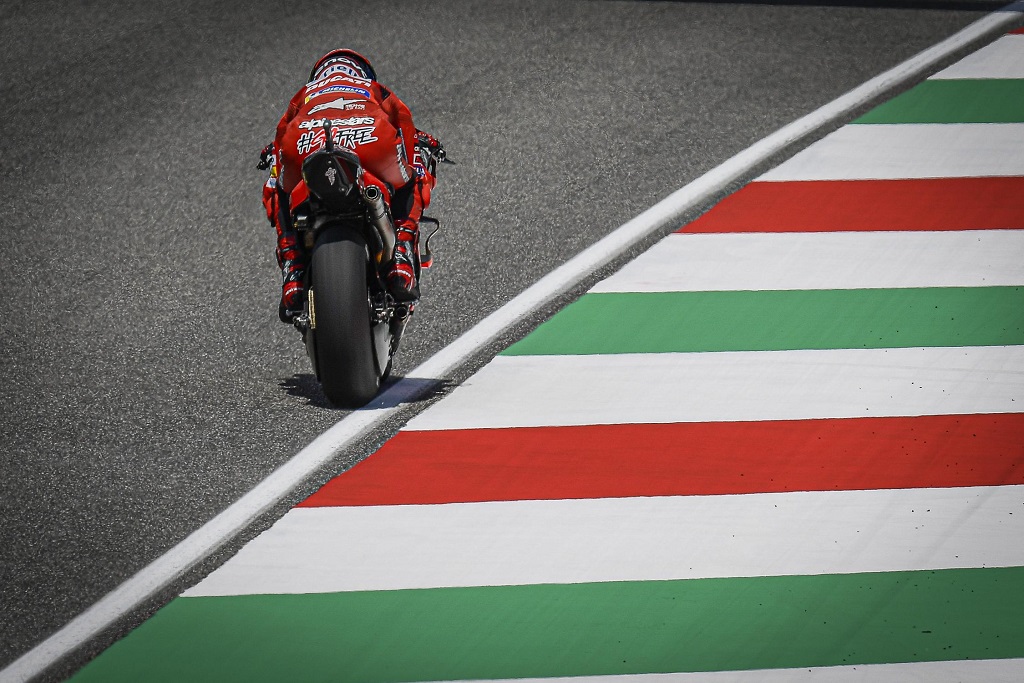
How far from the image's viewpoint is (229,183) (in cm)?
886

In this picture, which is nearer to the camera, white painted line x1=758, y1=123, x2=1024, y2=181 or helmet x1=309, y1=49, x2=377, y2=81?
helmet x1=309, y1=49, x2=377, y2=81

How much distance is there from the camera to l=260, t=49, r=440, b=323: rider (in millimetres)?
5988

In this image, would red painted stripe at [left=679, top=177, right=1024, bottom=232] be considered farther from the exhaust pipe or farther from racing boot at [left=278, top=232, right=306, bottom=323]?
racing boot at [left=278, top=232, right=306, bottom=323]

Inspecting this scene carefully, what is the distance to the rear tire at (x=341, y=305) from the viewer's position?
5.74m

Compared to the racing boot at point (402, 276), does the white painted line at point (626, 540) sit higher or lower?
lower

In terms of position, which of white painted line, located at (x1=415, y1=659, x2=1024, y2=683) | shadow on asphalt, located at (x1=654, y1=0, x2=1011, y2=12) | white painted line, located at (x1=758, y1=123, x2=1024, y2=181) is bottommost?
white painted line, located at (x1=415, y1=659, x2=1024, y2=683)

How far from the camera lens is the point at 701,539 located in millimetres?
5180

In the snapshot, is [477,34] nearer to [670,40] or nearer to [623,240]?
[670,40]

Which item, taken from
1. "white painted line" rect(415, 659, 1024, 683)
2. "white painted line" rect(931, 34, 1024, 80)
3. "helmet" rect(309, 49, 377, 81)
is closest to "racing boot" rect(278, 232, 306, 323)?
"helmet" rect(309, 49, 377, 81)

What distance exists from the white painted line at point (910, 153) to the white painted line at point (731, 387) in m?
2.31

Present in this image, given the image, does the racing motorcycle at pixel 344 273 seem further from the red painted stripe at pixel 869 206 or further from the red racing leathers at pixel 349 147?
the red painted stripe at pixel 869 206

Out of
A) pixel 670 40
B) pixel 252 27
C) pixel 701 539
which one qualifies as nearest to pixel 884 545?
pixel 701 539

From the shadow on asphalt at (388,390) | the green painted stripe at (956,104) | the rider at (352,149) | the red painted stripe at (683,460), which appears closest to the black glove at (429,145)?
the rider at (352,149)

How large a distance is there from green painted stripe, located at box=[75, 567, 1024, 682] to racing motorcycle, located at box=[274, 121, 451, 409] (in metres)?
1.36
